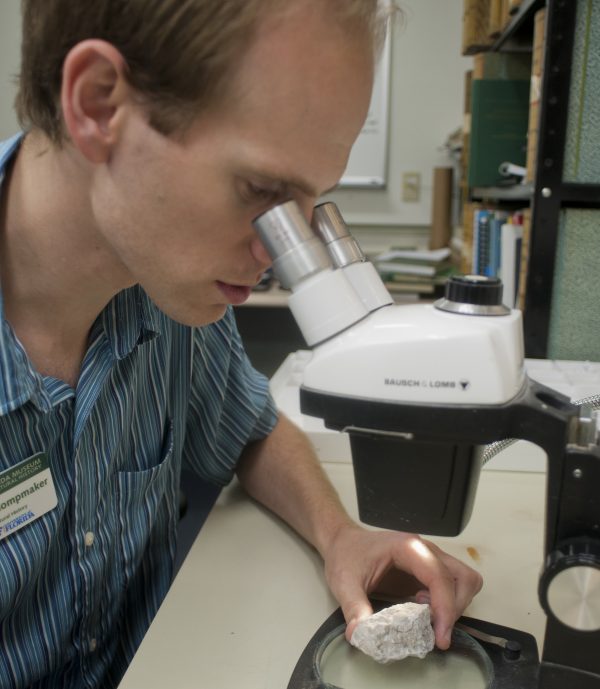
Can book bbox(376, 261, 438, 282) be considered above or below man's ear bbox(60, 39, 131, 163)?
below

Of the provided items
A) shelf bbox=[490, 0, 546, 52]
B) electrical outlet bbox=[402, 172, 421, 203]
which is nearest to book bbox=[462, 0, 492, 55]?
shelf bbox=[490, 0, 546, 52]

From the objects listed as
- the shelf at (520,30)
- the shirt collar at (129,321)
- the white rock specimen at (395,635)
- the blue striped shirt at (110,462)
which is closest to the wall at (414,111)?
the shelf at (520,30)

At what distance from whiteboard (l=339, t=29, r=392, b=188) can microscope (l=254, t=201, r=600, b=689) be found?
3080 mm

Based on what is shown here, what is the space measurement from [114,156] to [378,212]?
3111mm

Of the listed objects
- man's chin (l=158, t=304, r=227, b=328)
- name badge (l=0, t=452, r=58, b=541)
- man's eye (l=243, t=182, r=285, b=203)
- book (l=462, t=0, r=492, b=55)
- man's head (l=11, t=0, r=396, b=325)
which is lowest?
name badge (l=0, t=452, r=58, b=541)

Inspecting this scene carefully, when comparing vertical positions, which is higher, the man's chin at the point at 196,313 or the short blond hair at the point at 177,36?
the short blond hair at the point at 177,36

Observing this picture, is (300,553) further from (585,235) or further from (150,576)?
(585,235)

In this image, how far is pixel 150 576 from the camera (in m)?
Result: 1.00

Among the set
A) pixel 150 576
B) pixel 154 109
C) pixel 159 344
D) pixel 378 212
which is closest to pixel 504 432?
pixel 154 109

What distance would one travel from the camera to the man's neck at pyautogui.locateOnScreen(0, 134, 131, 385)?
0.73 meters

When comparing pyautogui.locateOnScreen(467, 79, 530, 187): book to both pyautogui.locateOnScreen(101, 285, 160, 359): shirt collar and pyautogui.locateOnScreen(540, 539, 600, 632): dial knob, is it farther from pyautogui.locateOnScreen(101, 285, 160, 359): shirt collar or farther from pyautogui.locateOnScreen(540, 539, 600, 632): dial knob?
pyautogui.locateOnScreen(540, 539, 600, 632): dial knob

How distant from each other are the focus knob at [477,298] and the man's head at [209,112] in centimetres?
16

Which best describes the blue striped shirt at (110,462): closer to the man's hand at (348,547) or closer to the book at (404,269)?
the man's hand at (348,547)

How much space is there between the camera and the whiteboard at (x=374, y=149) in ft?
11.4
